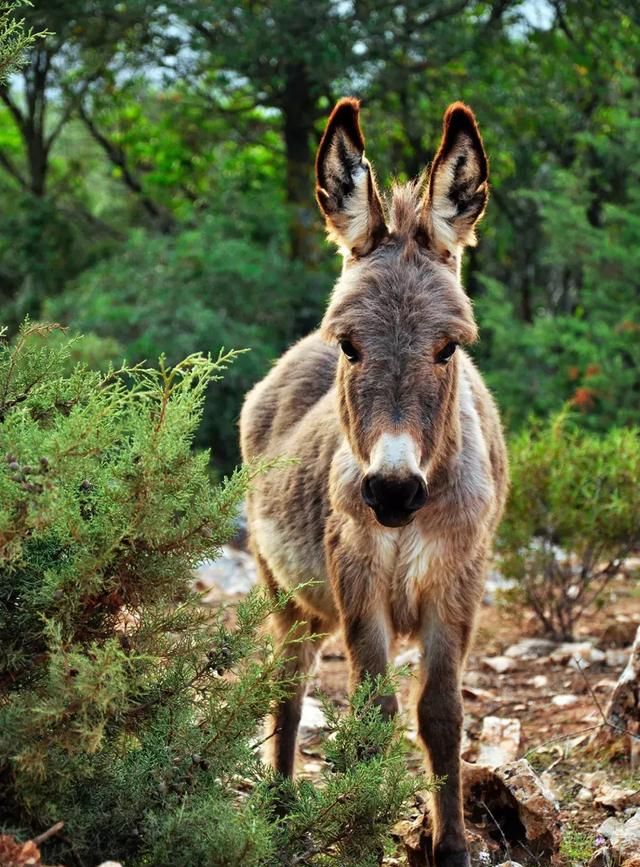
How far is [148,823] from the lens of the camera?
294 cm

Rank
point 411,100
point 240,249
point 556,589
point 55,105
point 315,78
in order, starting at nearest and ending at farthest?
point 556,589 < point 315,78 < point 240,249 < point 411,100 < point 55,105

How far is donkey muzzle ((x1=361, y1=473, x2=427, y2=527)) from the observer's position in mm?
3203

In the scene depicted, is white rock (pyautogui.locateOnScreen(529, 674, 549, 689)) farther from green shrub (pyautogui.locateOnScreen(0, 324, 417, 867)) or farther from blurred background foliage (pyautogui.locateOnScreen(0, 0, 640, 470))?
blurred background foliage (pyautogui.locateOnScreen(0, 0, 640, 470))

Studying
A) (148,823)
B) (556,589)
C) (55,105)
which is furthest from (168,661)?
(55,105)

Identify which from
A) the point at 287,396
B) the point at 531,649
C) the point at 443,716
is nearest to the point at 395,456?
the point at 443,716

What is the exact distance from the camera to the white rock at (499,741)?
4887 mm

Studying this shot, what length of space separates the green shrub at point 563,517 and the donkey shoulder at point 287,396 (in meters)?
2.14

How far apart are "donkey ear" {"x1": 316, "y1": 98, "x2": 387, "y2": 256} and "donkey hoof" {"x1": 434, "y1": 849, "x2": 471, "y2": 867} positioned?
6.88ft

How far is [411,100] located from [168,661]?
11.1 meters

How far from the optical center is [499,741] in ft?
16.5

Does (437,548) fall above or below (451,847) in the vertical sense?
above

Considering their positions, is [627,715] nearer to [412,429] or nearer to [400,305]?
[412,429]

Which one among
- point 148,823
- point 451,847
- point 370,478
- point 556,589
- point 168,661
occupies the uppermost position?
point 370,478

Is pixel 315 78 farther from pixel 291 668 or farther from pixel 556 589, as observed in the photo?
pixel 291 668
